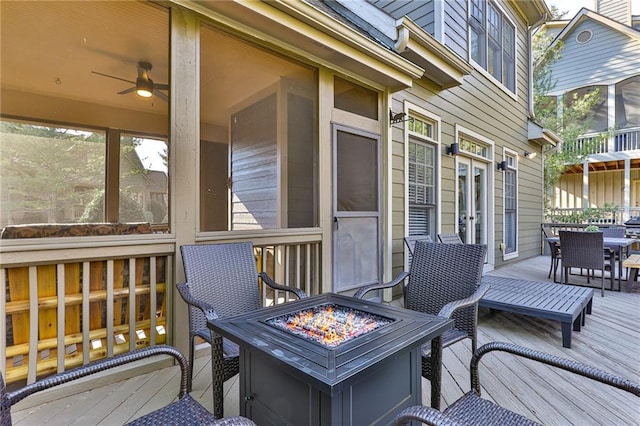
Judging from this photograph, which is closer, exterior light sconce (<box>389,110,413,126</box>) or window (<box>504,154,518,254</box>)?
exterior light sconce (<box>389,110,413,126</box>)

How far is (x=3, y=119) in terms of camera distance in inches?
183

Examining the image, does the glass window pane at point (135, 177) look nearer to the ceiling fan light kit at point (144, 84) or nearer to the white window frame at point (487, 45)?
the ceiling fan light kit at point (144, 84)

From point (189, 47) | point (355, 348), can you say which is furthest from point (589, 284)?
point (189, 47)

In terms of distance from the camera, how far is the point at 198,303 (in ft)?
5.57

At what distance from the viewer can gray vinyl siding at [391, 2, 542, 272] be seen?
417 cm

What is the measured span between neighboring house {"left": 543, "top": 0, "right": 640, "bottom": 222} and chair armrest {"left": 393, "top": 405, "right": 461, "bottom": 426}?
12442mm

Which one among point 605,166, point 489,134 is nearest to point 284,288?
point 489,134

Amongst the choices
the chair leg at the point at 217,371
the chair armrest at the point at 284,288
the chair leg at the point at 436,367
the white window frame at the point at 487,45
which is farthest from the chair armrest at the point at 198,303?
the white window frame at the point at 487,45

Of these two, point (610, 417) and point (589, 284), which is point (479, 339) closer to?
point (610, 417)

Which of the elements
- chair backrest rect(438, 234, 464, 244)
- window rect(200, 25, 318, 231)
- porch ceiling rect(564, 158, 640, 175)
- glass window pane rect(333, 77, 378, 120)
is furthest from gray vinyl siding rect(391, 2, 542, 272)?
porch ceiling rect(564, 158, 640, 175)

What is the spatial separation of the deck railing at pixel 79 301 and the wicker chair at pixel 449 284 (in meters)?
1.61

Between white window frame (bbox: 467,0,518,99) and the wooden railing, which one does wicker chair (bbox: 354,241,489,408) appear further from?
white window frame (bbox: 467,0,518,99)

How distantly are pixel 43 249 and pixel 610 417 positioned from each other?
3.57m

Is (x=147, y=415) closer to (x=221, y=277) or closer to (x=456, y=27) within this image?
(x=221, y=277)
